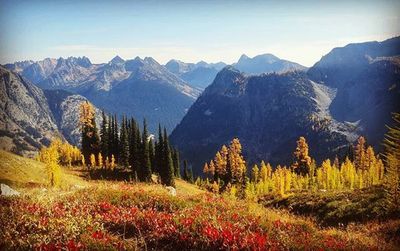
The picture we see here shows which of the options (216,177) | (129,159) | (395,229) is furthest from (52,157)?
(216,177)

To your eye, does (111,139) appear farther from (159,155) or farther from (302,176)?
(302,176)

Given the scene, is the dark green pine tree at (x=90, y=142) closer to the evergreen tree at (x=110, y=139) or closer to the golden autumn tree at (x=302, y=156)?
the evergreen tree at (x=110, y=139)

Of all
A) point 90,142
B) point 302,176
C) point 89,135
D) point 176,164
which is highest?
point 89,135

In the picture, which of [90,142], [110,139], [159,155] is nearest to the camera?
[159,155]

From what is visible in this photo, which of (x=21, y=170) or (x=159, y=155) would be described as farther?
(x=159, y=155)

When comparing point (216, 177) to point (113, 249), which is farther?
point (216, 177)

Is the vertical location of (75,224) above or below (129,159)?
above

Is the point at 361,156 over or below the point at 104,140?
below

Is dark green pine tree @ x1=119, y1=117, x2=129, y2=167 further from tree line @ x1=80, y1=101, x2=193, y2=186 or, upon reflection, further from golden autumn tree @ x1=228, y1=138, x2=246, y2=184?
golden autumn tree @ x1=228, y1=138, x2=246, y2=184

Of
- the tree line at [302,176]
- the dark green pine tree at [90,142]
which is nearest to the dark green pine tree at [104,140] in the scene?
the dark green pine tree at [90,142]

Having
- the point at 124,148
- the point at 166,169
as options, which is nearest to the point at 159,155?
the point at 166,169

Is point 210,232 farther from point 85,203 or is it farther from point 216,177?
point 216,177

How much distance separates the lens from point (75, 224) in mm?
13648

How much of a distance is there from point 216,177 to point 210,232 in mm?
127107
